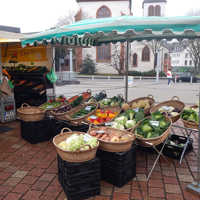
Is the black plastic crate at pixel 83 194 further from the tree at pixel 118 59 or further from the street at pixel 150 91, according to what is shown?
the tree at pixel 118 59

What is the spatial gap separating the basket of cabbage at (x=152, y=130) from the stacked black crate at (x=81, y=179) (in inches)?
32.9

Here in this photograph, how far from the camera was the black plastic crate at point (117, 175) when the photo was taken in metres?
3.09

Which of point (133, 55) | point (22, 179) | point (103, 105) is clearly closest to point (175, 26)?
point (103, 105)

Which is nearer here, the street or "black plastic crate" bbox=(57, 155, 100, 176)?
"black plastic crate" bbox=(57, 155, 100, 176)

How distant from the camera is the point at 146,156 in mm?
4113

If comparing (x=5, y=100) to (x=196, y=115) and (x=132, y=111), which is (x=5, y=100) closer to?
(x=132, y=111)

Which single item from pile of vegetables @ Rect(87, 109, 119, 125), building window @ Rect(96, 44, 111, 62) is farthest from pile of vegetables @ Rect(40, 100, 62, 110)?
building window @ Rect(96, 44, 111, 62)

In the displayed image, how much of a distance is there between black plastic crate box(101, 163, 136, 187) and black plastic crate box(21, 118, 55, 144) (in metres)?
2.04

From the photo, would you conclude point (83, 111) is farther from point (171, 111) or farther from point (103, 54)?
point (103, 54)

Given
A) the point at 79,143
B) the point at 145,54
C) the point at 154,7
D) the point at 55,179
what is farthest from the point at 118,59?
the point at 79,143

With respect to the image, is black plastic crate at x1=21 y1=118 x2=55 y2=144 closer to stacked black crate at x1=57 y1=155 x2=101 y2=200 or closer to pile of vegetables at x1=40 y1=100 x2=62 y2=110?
pile of vegetables at x1=40 y1=100 x2=62 y2=110

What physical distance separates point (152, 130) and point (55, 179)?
1.72 meters

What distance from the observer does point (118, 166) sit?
3.04 meters

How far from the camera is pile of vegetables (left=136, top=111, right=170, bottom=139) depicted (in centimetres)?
328
